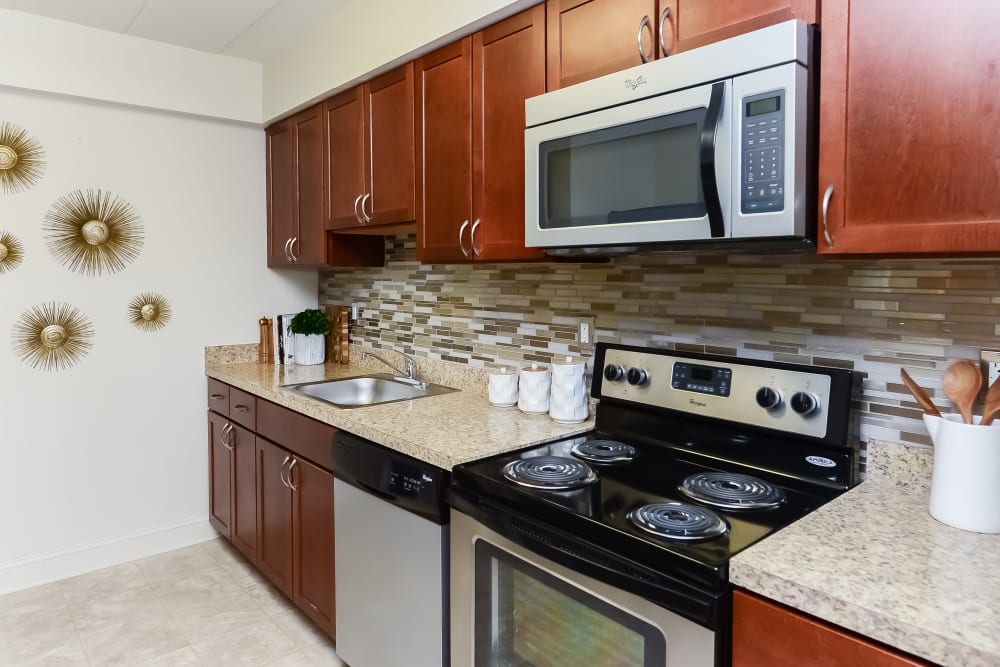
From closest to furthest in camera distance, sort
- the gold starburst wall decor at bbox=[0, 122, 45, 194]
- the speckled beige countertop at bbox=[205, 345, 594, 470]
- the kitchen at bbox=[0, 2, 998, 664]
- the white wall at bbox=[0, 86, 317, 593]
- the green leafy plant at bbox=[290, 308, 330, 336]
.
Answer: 1. the kitchen at bbox=[0, 2, 998, 664]
2. the speckled beige countertop at bbox=[205, 345, 594, 470]
3. the gold starburst wall decor at bbox=[0, 122, 45, 194]
4. the white wall at bbox=[0, 86, 317, 593]
5. the green leafy plant at bbox=[290, 308, 330, 336]

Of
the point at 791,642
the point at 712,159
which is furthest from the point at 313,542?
the point at 712,159

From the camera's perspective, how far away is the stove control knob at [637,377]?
1776mm

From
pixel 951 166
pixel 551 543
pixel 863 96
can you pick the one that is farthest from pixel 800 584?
pixel 863 96

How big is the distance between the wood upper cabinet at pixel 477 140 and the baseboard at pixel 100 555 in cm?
199

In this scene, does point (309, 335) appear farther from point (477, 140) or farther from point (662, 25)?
point (662, 25)

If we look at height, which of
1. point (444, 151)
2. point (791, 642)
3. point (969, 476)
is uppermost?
point (444, 151)

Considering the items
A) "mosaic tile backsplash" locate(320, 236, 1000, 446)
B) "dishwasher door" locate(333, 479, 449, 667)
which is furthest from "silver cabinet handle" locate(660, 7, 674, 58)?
"dishwasher door" locate(333, 479, 449, 667)

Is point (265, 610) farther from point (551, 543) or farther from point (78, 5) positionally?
point (78, 5)

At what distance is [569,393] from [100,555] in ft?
7.76

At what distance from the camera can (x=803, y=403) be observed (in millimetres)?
1445

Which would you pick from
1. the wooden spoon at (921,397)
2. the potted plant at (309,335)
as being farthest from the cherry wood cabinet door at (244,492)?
the wooden spoon at (921,397)

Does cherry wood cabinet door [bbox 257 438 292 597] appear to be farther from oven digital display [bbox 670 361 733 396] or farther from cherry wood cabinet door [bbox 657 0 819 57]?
cherry wood cabinet door [bbox 657 0 819 57]

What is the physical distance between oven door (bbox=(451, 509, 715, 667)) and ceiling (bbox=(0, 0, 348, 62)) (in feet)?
6.72

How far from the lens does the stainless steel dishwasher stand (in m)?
1.61
